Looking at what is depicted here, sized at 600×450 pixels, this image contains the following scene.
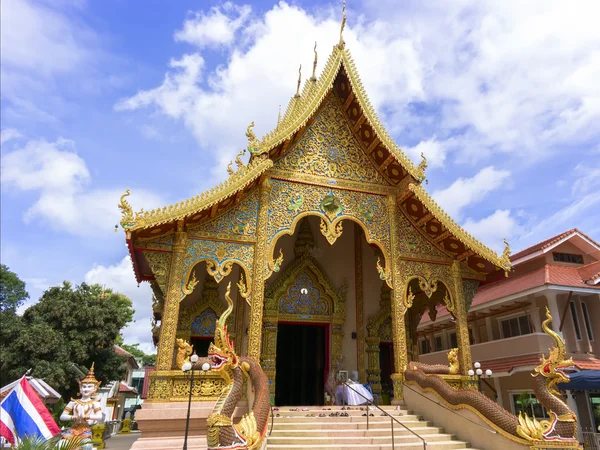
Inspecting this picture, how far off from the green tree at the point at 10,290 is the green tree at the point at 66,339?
12.7m

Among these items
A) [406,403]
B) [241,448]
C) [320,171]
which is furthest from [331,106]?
[241,448]

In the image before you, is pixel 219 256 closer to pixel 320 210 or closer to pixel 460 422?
pixel 320 210

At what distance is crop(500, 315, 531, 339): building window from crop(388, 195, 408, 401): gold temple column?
6029 mm

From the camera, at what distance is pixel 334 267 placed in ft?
36.9


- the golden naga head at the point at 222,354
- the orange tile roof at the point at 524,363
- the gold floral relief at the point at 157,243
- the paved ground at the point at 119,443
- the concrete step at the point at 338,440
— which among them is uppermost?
the gold floral relief at the point at 157,243

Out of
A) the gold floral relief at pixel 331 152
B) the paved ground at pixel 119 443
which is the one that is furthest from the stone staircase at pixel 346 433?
the paved ground at pixel 119 443

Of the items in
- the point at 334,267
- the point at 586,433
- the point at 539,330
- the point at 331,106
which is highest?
the point at 331,106

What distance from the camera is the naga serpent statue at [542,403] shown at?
5.95m

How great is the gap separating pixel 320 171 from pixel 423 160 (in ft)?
7.25

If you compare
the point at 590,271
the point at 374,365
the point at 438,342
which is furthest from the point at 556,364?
the point at 438,342

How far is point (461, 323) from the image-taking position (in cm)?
905

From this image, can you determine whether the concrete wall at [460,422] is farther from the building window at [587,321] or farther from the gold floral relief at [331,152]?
the building window at [587,321]

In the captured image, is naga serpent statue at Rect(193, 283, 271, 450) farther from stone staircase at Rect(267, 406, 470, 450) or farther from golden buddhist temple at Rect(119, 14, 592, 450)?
stone staircase at Rect(267, 406, 470, 450)

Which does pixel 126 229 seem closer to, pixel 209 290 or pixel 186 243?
pixel 186 243
